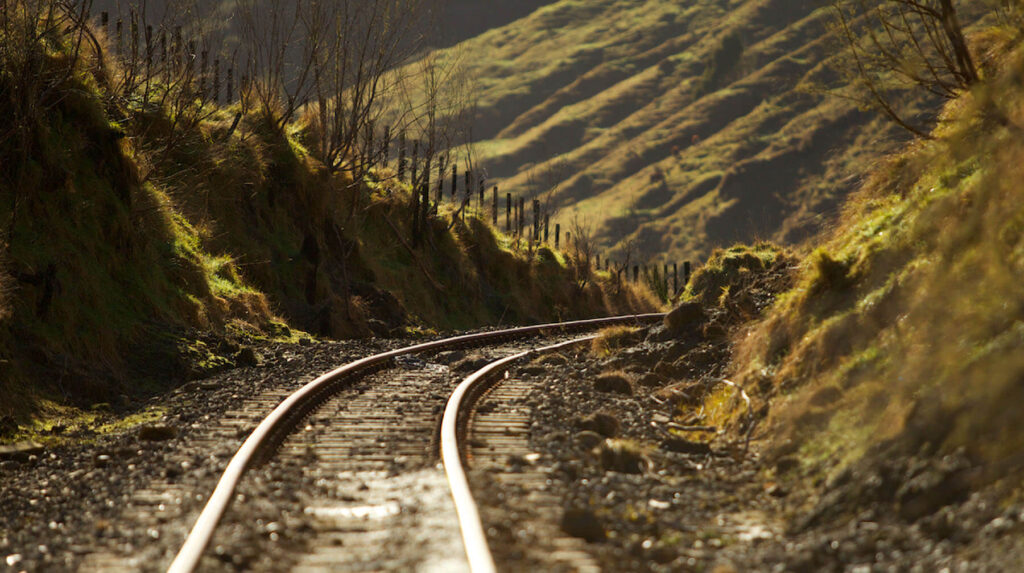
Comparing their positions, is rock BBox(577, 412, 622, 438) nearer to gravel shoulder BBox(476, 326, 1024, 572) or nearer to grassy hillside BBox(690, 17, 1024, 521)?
gravel shoulder BBox(476, 326, 1024, 572)

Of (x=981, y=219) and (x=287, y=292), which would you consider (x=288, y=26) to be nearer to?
(x=287, y=292)

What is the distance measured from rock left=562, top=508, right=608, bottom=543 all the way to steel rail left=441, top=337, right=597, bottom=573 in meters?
0.56

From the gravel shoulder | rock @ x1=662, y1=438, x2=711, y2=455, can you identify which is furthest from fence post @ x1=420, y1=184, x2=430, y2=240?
rock @ x1=662, y1=438, x2=711, y2=455

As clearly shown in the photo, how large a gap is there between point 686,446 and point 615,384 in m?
3.11

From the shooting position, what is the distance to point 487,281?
37.9 meters

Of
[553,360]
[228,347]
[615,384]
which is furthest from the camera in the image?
[553,360]

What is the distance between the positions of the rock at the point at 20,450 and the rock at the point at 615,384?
634 centimetres

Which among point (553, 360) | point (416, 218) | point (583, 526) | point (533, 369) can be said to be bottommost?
point (553, 360)

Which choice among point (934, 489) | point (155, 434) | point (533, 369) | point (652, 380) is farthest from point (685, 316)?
point (934, 489)

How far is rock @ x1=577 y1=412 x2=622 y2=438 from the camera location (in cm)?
872

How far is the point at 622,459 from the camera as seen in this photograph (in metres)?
7.37

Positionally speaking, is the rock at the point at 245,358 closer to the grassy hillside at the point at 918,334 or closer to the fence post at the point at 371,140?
the grassy hillside at the point at 918,334

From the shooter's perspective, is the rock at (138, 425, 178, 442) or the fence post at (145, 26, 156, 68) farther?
the fence post at (145, 26, 156, 68)

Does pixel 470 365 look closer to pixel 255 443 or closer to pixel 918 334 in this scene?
pixel 255 443
